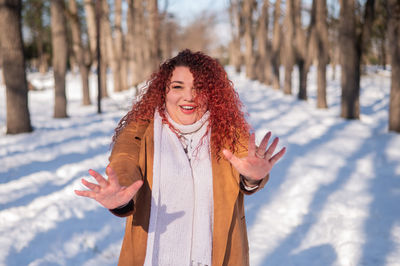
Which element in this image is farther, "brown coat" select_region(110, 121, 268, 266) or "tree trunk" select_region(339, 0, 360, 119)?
"tree trunk" select_region(339, 0, 360, 119)

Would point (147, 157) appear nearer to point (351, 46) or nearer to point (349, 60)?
point (349, 60)

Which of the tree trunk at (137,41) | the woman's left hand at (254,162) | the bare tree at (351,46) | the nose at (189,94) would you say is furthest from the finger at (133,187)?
the tree trunk at (137,41)

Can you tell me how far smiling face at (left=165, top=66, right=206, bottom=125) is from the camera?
193cm

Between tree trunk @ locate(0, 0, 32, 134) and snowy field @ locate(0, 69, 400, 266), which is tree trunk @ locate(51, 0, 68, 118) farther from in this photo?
tree trunk @ locate(0, 0, 32, 134)

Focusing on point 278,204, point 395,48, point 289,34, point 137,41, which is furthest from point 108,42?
point 278,204

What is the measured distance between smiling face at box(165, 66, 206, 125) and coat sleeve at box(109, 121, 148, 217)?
0.66 ft

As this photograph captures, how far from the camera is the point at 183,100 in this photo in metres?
1.92

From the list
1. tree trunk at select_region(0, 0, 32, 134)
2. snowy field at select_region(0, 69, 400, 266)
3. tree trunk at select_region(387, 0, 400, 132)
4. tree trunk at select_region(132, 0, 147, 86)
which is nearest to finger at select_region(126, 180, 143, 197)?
snowy field at select_region(0, 69, 400, 266)

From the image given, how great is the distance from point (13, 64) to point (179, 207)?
28.1 ft

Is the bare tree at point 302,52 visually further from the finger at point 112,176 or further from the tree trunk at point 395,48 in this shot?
the finger at point 112,176

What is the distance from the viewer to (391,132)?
9.02m

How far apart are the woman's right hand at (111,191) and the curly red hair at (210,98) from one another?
0.54 metres

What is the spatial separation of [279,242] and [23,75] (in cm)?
786

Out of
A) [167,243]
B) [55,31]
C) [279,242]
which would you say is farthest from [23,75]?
[167,243]
